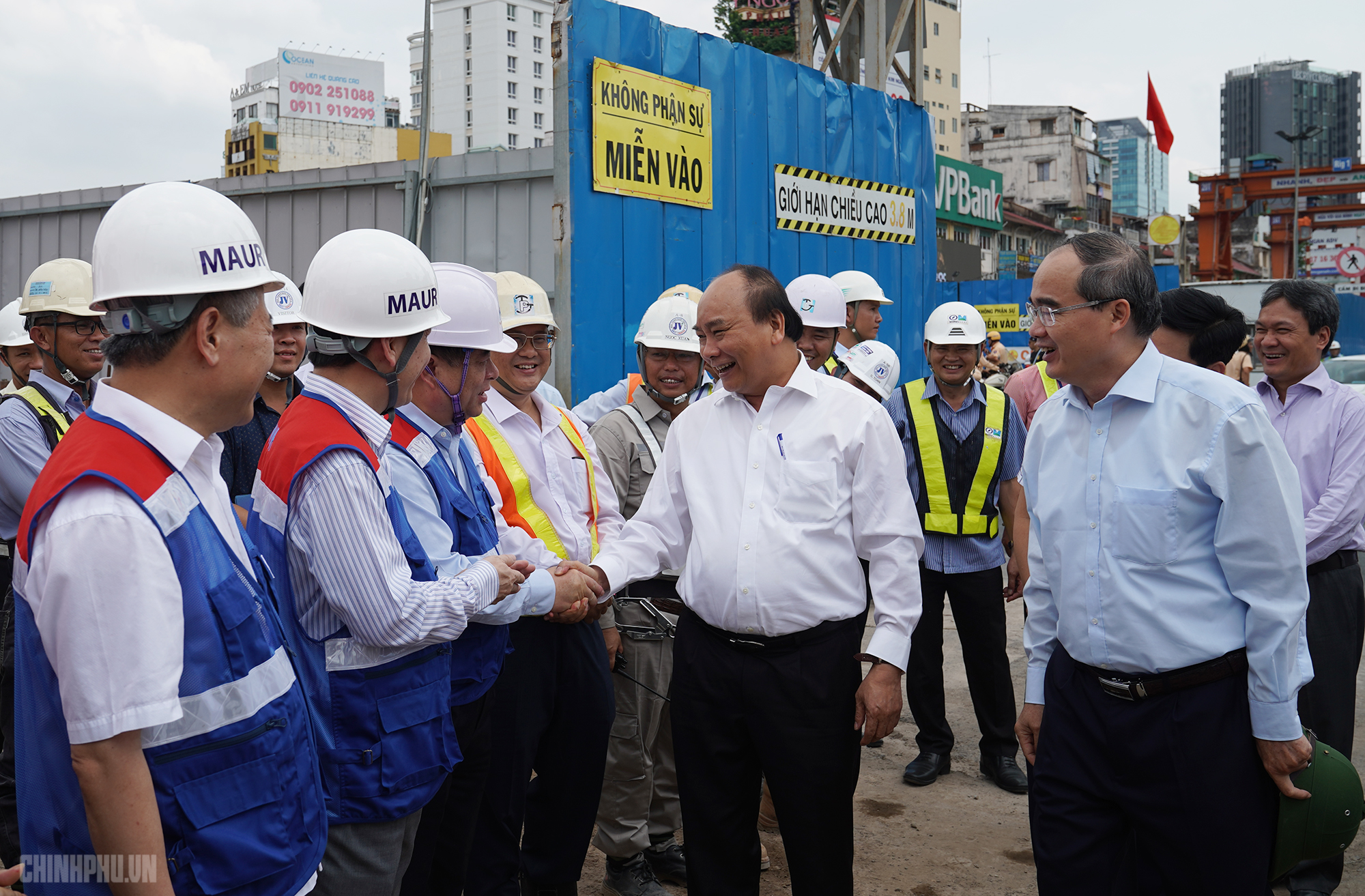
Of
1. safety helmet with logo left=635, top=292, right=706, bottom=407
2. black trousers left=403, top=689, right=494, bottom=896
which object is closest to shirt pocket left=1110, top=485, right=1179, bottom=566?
black trousers left=403, top=689, right=494, bottom=896

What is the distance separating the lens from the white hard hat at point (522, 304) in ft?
12.4

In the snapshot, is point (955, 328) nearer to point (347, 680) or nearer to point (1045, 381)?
point (1045, 381)

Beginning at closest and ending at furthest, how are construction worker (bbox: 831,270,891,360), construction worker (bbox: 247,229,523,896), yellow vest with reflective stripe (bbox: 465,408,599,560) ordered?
construction worker (bbox: 247,229,523,896) < yellow vest with reflective stripe (bbox: 465,408,599,560) < construction worker (bbox: 831,270,891,360)

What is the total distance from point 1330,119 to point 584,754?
215490 millimetres

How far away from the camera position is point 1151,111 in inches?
1230

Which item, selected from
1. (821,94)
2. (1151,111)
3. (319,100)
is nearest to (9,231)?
(821,94)

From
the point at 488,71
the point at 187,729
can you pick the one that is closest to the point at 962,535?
the point at 187,729

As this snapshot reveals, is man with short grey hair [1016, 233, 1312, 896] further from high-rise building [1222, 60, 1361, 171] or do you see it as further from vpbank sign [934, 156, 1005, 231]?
high-rise building [1222, 60, 1361, 171]

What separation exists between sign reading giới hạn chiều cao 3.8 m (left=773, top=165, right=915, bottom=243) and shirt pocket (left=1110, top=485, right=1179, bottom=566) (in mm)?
5284

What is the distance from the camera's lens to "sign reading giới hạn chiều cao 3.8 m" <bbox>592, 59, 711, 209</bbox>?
6023 millimetres

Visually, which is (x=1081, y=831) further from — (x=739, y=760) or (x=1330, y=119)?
(x=1330, y=119)

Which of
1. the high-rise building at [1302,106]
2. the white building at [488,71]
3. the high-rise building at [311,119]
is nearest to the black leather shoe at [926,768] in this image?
the high-rise building at [311,119]

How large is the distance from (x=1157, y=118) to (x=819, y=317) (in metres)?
30.7

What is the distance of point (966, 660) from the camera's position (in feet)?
17.4
